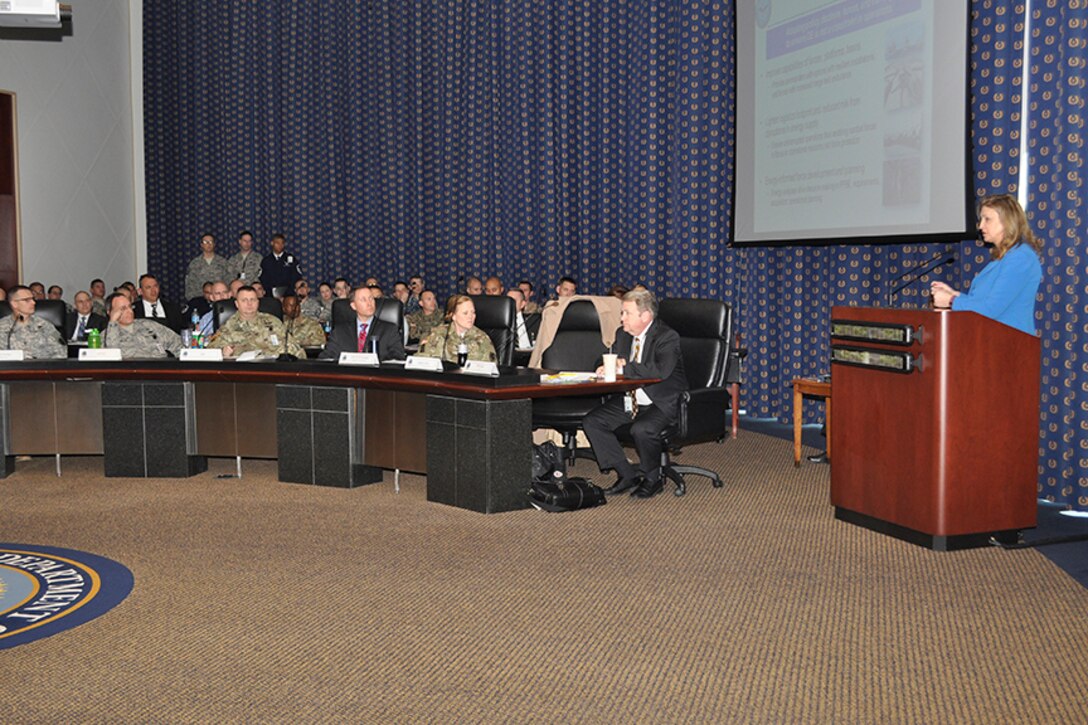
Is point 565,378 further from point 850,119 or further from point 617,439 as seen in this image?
point 850,119

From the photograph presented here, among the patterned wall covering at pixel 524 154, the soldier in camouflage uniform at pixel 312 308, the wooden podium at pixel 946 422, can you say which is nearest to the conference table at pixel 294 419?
the wooden podium at pixel 946 422

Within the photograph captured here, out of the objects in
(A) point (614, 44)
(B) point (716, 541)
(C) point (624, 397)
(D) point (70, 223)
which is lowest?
(B) point (716, 541)

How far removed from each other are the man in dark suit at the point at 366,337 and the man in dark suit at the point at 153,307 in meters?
3.69

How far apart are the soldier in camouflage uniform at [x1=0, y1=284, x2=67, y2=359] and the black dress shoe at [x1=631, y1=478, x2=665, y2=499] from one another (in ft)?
13.5

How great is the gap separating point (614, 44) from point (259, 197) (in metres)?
5.60

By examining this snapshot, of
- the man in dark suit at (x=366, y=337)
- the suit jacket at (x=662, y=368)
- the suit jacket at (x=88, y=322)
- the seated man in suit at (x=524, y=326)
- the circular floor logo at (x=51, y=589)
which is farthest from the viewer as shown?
the suit jacket at (x=88, y=322)

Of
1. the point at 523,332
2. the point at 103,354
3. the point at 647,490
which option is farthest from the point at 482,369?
the point at 523,332

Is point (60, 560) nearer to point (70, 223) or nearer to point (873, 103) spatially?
point (873, 103)

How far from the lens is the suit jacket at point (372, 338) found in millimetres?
7426

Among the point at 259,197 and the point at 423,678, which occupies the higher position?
the point at 259,197

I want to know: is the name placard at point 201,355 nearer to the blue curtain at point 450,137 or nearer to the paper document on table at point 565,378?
the paper document on table at point 565,378

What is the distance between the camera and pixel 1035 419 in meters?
5.11

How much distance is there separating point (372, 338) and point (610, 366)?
6.73ft

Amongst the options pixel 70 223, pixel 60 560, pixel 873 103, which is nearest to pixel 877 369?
pixel 873 103
